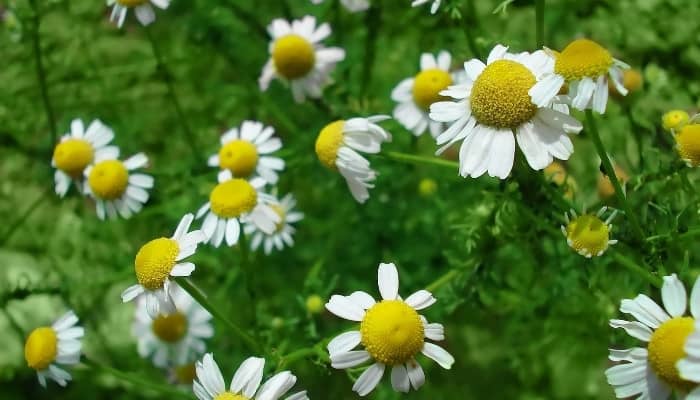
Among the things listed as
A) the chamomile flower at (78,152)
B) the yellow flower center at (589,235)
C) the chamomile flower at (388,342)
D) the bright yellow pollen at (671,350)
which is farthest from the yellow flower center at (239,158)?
the bright yellow pollen at (671,350)

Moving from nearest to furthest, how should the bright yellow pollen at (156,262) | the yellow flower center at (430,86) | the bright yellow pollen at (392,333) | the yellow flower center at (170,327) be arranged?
the bright yellow pollen at (392,333)
the bright yellow pollen at (156,262)
the yellow flower center at (430,86)
the yellow flower center at (170,327)

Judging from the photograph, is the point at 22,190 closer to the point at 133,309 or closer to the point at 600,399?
the point at 133,309

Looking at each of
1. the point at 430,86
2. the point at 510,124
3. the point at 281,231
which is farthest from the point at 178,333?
the point at 510,124

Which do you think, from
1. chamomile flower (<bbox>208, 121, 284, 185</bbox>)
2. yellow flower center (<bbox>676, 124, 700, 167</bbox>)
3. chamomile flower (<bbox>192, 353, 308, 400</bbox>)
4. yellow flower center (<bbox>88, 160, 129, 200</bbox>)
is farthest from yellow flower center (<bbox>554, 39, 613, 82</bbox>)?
yellow flower center (<bbox>88, 160, 129, 200</bbox>)

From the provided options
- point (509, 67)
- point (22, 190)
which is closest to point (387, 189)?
point (509, 67)

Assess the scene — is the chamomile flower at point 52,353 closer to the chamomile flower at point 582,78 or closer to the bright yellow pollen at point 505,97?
the bright yellow pollen at point 505,97
